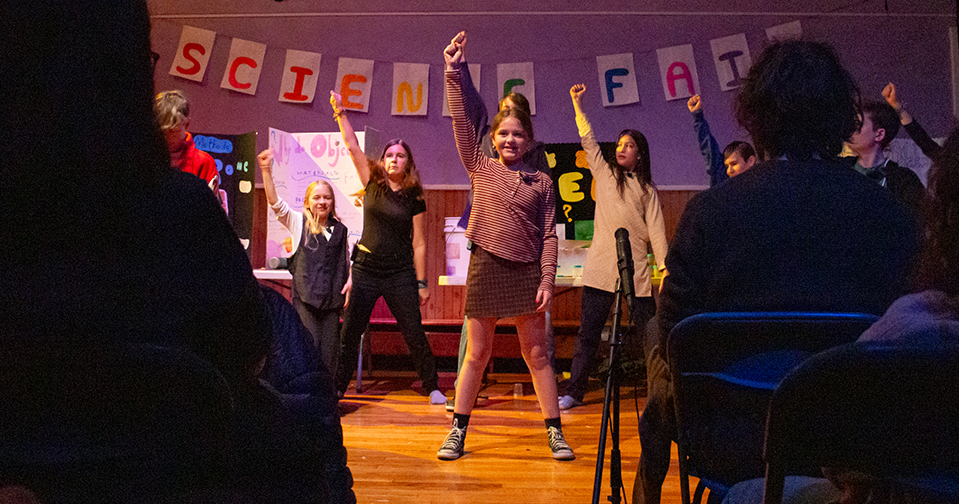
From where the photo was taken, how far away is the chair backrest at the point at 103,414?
0.73 meters

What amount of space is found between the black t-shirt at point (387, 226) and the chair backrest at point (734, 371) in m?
3.17

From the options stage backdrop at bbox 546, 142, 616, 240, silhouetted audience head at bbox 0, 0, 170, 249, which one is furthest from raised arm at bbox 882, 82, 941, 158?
silhouetted audience head at bbox 0, 0, 170, 249

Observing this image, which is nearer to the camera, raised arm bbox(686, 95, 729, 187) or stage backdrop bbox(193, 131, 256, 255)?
raised arm bbox(686, 95, 729, 187)

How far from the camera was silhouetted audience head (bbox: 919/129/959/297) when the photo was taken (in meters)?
0.75

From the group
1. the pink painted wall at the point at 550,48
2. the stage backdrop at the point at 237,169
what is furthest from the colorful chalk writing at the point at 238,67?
the stage backdrop at the point at 237,169

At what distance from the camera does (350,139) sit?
450 centimetres

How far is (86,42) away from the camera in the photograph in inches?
34.9

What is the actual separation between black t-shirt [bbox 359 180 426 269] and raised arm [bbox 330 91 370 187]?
219 mm

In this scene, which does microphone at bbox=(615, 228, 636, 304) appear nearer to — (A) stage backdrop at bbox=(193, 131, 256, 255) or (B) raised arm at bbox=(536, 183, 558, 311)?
(B) raised arm at bbox=(536, 183, 558, 311)

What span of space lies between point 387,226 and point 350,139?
685mm

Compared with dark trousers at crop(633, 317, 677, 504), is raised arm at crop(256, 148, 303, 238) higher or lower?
higher

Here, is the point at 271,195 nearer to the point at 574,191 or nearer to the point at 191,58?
the point at 574,191

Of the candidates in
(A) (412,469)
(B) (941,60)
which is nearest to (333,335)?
(A) (412,469)

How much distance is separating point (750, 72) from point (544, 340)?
1.66 metres
